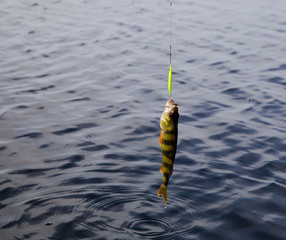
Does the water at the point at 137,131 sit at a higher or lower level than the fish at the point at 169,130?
lower

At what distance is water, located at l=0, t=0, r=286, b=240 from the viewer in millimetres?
7469

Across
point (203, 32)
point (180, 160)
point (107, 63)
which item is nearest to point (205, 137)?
point (180, 160)

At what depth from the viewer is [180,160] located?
9281 mm

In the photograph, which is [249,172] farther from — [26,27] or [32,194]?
[26,27]

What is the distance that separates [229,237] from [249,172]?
6.68ft

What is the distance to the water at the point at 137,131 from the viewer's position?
7.47 m

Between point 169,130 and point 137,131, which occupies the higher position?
point 169,130

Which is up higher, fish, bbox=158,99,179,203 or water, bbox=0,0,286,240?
fish, bbox=158,99,179,203

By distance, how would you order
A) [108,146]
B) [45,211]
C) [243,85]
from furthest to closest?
1. [243,85]
2. [108,146]
3. [45,211]

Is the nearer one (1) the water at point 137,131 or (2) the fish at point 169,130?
(2) the fish at point 169,130

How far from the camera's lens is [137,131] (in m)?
10.5

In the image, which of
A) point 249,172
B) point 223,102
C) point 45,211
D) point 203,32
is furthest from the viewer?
point 203,32

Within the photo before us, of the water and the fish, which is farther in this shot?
the water

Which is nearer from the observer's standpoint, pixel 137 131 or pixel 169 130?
pixel 169 130
